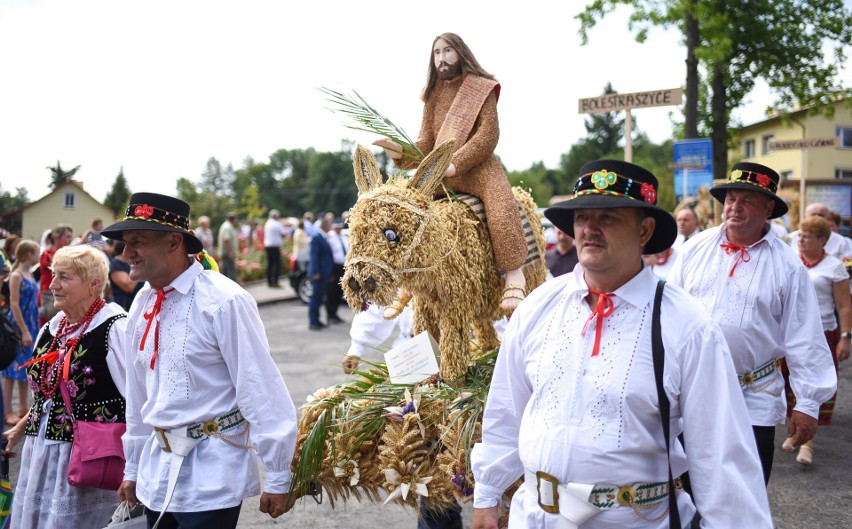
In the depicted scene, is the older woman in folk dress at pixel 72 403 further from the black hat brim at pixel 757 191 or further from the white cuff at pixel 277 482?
the black hat brim at pixel 757 191

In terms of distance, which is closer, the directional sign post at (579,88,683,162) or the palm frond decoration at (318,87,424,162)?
the palm frond decoration at (318,87,424,162)

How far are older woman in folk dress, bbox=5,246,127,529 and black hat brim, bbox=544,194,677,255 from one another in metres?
2.38

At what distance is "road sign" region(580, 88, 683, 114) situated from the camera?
5809mm

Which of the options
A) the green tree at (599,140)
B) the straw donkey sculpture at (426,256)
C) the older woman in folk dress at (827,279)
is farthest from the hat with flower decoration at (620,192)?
the green tree at (599,140)

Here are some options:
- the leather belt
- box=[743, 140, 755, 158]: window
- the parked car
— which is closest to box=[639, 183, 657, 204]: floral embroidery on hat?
the leather belt

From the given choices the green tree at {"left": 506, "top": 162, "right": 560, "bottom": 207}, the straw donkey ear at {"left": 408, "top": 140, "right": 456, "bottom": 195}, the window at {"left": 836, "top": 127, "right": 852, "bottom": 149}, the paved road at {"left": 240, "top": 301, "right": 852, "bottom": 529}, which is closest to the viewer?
Answer: the straw donkey ear at {"left": 408, "top": 140, "right": 456, "bottom": 195}

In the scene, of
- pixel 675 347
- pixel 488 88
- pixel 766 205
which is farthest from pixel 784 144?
pixel 675 347

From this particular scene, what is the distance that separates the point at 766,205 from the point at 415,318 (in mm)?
2030

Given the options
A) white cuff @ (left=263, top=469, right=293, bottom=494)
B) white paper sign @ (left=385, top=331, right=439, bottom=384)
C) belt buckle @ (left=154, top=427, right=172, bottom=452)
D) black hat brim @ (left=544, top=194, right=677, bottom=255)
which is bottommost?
white cuff @ (left=263, top=469, right=293, bottom=494)

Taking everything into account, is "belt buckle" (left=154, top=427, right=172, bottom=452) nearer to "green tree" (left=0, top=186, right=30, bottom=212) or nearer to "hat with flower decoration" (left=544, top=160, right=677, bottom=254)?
"hat with flower decoration" (left=544, top=160, right=677, bottom=254)

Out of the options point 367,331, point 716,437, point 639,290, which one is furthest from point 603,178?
point 367,331

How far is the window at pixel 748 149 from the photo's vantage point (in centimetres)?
4432

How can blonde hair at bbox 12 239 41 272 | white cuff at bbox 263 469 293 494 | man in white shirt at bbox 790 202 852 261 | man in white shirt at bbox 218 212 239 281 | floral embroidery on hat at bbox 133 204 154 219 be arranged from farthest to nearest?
man in white shirt at bbox 218 212 239 281, man in white shirt at bbox 790 202 852 261, blonde hair at bbox 12 239 41 272, floral embroidery on hat at bbox 133 204 154 219, white cuff at bbox 263 469 293 494

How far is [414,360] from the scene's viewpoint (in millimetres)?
3641
